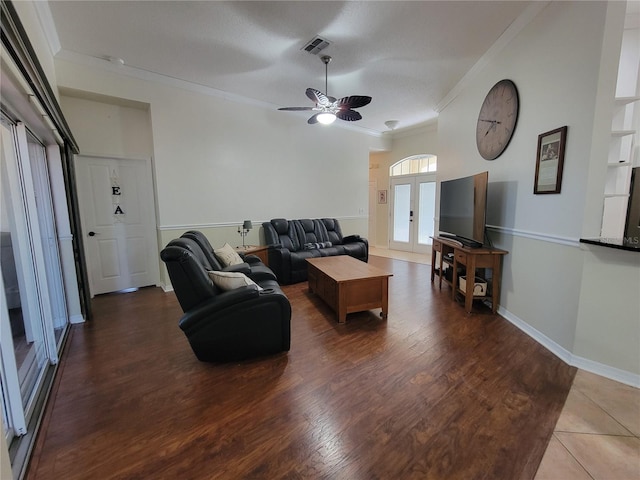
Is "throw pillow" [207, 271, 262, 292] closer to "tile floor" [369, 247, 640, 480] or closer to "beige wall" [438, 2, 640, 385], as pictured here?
"tile floor" [369, 247, 640, 480]

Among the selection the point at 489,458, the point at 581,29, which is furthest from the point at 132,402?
the point at 581,29

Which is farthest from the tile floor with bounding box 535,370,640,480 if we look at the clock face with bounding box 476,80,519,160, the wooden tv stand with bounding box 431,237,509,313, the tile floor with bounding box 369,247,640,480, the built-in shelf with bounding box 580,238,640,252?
the clock face with bounding box 476,80,519,160

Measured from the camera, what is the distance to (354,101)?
3166mm

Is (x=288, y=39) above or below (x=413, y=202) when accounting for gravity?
above

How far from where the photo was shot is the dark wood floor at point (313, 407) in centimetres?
138

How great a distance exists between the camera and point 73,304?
9.88 feet

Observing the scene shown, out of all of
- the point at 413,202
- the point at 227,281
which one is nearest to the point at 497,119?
the point at 227,281

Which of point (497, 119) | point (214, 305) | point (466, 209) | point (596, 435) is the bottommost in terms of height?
point (596, 435)

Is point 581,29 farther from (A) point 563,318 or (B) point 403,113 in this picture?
(B) point 403,113

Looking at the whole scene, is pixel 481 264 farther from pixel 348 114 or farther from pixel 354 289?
pixel 348 114

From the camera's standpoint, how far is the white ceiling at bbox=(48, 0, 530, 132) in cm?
248

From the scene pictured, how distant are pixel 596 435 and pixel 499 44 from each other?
3560mm

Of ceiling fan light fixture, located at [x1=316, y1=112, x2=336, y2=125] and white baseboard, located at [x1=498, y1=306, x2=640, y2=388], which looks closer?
white baseboard, located at [x1=498, y1=306, x2=640, y2=388]

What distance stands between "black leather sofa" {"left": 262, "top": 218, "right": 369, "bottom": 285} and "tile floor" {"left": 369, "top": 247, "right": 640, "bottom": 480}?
3246mm
